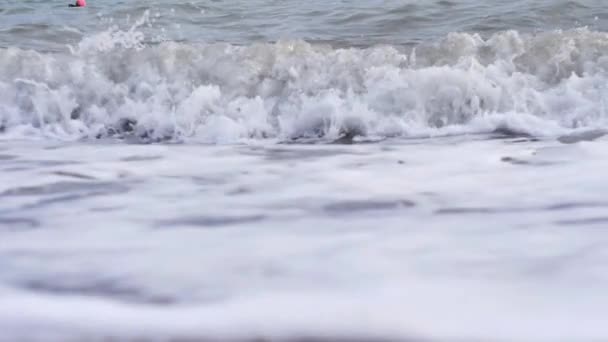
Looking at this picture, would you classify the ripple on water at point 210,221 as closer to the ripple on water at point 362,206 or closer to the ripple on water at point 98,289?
the ripple on water at point 362,206

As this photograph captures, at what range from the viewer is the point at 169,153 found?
3621 mm

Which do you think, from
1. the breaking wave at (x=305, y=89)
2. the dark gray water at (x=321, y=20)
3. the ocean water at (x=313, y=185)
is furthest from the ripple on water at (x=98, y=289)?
the dark gray water at (x=321, y=20)

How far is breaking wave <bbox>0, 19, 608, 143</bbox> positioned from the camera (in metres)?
4.26

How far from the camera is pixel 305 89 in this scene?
15.8 feet

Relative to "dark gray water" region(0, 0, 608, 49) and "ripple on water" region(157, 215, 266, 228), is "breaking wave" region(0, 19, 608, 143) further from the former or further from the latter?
"ripple on water" region(157, 215, 266, 228)

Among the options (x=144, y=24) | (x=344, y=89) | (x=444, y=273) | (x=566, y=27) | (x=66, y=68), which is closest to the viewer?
(x=444, y=273)

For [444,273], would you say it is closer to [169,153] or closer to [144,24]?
[169,153]

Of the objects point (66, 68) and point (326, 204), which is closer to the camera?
point (326, 204)

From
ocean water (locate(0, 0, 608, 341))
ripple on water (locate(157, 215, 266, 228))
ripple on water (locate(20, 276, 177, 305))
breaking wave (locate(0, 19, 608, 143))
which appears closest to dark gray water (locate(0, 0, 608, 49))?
ocean water (locate(0, 0, 608, 341))

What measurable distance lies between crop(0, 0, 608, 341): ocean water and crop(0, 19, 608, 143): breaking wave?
0.01 m

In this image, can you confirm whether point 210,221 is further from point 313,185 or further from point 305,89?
point 305,89

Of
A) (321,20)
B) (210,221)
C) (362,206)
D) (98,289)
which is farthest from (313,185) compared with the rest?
(321,20)

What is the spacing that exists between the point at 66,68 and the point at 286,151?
2.11 m

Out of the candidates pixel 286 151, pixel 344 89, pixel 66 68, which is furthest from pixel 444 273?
pixel 66 68
